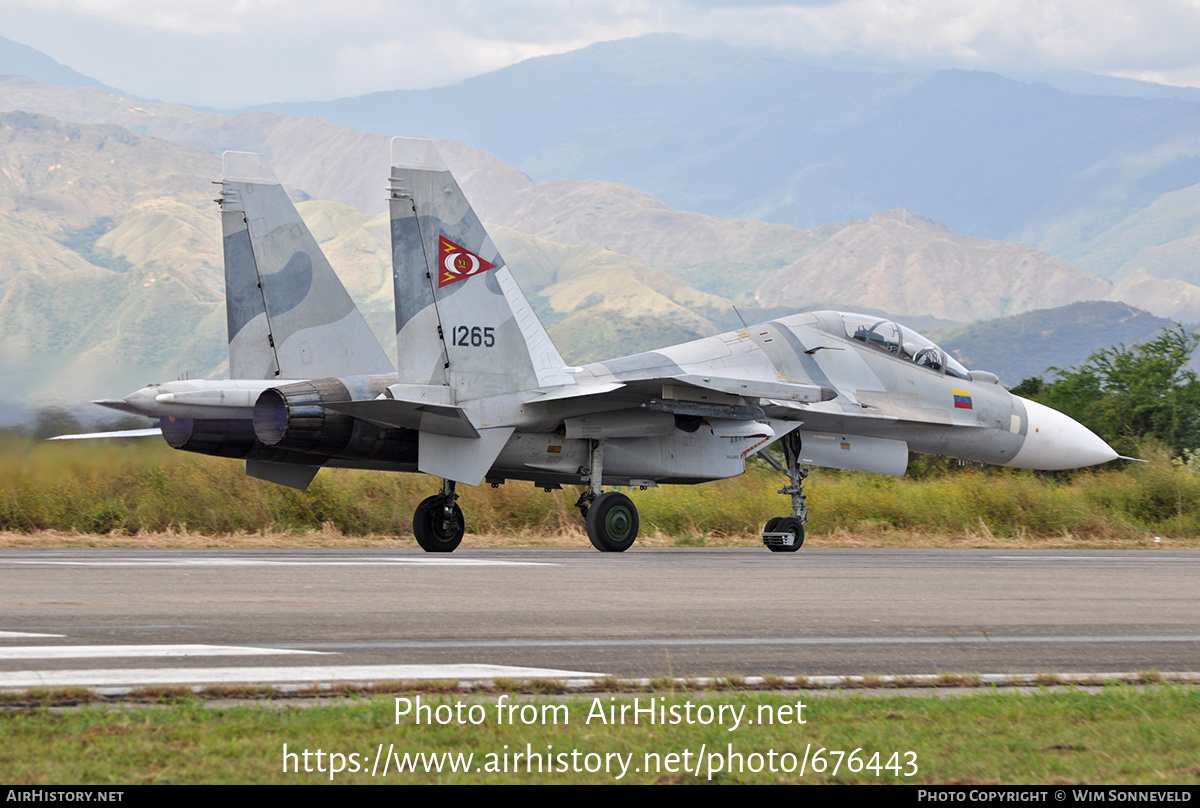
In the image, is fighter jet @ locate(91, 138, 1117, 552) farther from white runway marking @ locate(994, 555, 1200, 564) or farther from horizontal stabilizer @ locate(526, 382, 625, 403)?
white runway marking @ locate(994, 555, 1200, 564)

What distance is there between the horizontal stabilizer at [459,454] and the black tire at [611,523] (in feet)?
4.93

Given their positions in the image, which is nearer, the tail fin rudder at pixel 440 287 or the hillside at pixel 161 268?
the tail fin rudder at pixel 440 287

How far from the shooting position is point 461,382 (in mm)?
15797

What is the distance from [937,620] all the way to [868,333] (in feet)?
35.1

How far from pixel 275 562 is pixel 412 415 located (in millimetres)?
2585

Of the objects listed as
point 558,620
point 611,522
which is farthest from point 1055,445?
point 558,620

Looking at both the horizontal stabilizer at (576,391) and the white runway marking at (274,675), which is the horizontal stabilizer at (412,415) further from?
the white runway marking at (274,675)

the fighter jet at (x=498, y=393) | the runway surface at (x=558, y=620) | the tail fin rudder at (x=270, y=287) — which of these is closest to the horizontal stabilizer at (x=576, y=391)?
the fighter jet at (x=498, y=393)

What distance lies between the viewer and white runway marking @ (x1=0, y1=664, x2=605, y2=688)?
5.47 meters

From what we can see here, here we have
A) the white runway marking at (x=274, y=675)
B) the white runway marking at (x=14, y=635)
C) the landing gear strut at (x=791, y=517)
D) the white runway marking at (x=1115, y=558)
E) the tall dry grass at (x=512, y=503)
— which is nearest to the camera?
the white runway marking at (x=274, y=675)

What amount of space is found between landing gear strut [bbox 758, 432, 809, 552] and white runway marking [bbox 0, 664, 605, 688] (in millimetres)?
12171

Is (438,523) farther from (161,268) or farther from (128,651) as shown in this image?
(161,268)

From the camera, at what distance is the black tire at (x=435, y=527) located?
17266mm
